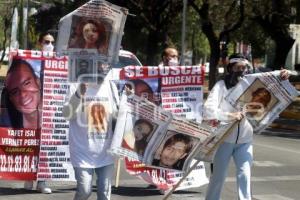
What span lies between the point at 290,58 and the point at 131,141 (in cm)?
4576

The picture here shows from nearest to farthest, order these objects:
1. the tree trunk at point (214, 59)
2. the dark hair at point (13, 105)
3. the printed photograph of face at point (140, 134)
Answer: the printed photograph of face at point (140, 134) → the dark hair at point (13, 105) → the tree trunk at point (214, 59)

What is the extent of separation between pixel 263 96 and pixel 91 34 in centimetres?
188

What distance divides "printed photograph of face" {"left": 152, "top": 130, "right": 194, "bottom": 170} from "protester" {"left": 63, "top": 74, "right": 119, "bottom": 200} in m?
0.46

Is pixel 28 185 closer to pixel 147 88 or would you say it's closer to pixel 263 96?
pixel 147 88

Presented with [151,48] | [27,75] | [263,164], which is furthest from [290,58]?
[27,75]

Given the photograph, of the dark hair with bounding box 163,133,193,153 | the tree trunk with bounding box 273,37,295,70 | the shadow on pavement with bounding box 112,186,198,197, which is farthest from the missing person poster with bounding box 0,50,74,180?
the tree trunk with bounding box 273,37,295,70

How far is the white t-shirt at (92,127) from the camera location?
19.9 feet

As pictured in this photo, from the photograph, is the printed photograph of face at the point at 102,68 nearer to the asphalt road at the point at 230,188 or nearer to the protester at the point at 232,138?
the protester at the point at 232,138

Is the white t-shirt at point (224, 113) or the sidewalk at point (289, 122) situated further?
the sidewalk at point (289, 122)

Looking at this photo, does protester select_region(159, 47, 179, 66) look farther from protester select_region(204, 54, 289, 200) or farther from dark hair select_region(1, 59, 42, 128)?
protester select_region(204, 54, 289, 200)

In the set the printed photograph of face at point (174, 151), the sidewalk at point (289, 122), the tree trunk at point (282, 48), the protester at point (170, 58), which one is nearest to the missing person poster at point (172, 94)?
the protester at point (170, 58)

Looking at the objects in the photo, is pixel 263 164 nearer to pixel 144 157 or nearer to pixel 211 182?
pixel 211 182

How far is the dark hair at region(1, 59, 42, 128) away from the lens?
857cm

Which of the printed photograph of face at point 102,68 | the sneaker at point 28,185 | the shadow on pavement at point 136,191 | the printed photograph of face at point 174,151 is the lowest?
the shadow on pavement at point 136,191
